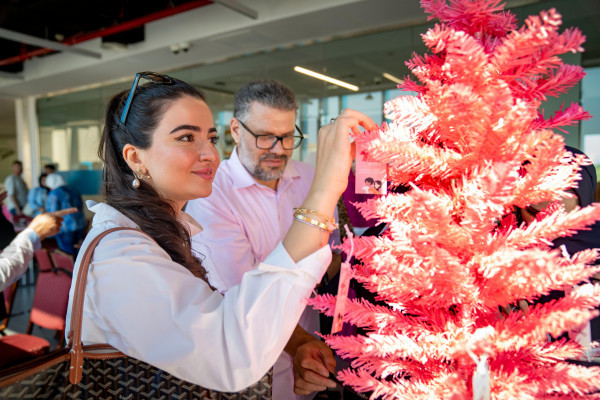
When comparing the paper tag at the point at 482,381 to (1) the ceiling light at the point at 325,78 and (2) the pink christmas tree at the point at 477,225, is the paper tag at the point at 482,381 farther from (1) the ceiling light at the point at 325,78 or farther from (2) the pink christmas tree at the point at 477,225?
(1) the ceiling light at the point at 325,78

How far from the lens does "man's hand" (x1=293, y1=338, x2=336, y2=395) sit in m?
1.05

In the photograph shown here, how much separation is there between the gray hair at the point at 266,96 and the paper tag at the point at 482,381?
1.34 metres

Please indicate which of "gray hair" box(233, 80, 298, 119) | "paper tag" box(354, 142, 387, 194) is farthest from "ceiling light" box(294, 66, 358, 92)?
"paper tag" box(354, 142, 387, 194)

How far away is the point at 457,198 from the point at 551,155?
130mm

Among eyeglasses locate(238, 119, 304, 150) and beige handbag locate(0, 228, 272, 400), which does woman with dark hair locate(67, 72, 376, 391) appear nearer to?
beige handbag locate(0, 228, 272, 400)

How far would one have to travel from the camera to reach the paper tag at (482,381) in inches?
20.8

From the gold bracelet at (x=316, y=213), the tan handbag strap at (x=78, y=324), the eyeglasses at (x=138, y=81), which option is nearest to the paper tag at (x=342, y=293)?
the gold bracelet at (x=316, y=213)

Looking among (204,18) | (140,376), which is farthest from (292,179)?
(204,18)

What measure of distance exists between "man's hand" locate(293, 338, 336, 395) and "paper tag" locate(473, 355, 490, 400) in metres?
0.57

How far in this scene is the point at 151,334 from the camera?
72cm

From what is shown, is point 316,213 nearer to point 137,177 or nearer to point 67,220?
point 137,177

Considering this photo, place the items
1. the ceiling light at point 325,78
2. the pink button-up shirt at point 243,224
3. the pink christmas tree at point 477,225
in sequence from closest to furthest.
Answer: the pink christmas tree at point 477,225
the pink button-up shirt at point 243,224
the ceiling light at point 325,78

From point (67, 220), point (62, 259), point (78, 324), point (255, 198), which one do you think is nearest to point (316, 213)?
point (78, 324)

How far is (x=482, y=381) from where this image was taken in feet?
1.73
